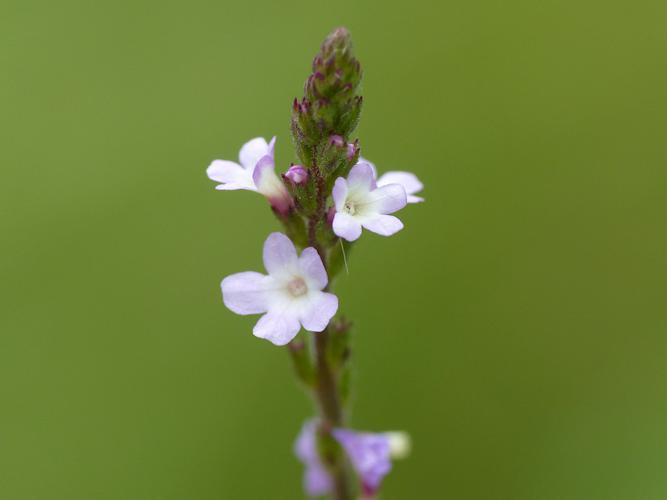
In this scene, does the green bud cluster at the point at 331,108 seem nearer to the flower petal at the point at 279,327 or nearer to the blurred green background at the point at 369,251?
the flower petal at the point at 279,327

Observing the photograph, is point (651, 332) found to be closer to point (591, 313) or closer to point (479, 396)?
point (591, 313)

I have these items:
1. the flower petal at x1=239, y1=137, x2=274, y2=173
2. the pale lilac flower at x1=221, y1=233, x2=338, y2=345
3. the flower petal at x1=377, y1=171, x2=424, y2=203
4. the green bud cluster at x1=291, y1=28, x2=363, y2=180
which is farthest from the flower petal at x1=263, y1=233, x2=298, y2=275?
the flower petal at x1=377, y1=171, x2=424, y2=203

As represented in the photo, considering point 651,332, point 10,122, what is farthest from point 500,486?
point 10,122

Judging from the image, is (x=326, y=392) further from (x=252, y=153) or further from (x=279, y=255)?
(x=252, y=153)

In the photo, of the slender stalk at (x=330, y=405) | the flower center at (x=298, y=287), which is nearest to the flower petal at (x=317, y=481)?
the slender stalk at (x=330, y=405)

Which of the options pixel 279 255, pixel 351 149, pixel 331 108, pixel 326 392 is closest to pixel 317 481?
pixel 326 392

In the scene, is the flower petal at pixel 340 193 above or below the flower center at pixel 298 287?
above

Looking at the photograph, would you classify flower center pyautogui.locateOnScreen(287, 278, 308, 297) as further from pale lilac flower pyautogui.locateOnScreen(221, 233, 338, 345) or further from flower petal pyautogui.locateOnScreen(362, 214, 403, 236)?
flower petal pyautogui.locateOnScreen(362, 214, 403, 236)
